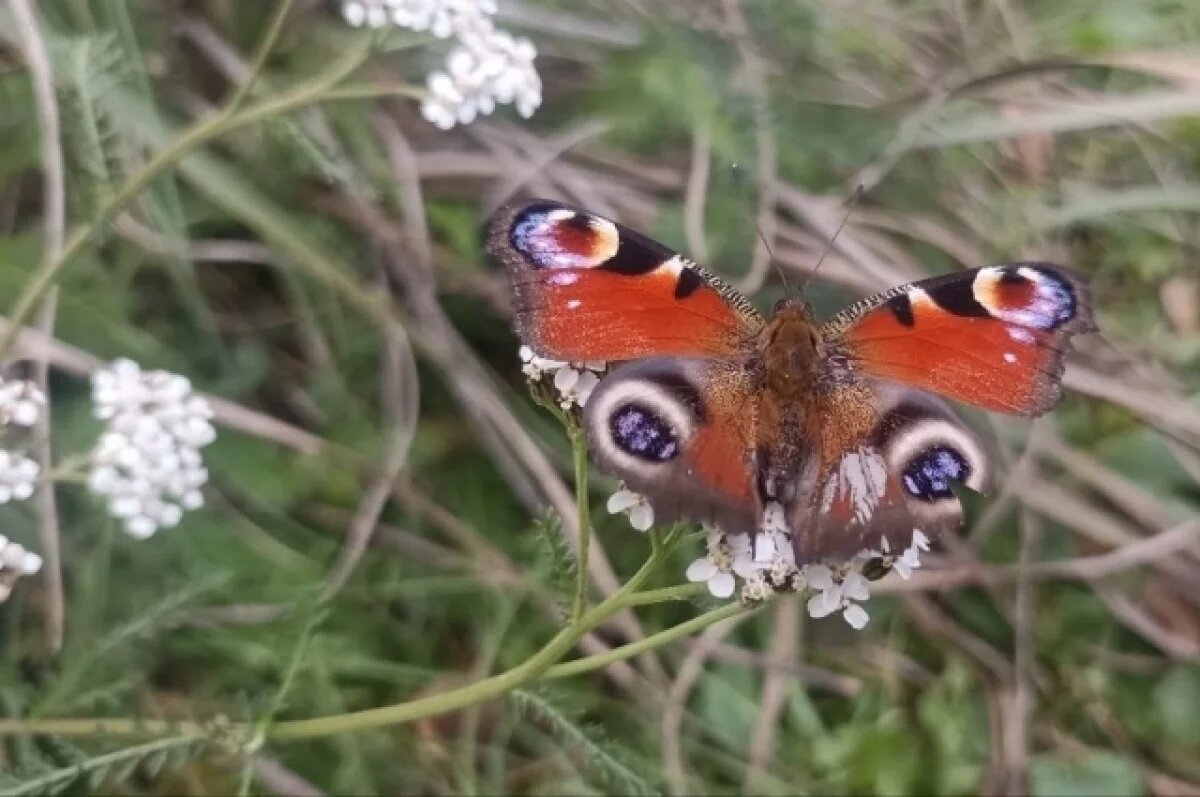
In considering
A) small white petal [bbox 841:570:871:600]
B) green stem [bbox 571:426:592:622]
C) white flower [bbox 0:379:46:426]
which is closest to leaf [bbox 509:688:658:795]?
green stem [bbox 571:426:592:622]

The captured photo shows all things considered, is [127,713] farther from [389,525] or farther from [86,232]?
[86,232]

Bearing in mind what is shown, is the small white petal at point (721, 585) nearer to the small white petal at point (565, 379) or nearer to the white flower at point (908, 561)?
the white flower at point (908, 561)

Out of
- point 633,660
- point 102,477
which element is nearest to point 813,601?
point 102,477

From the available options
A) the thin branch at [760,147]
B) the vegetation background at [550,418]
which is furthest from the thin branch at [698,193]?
the thin branch at [760,147]

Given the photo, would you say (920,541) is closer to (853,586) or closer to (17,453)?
(853,586)

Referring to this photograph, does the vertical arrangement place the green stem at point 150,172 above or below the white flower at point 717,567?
above

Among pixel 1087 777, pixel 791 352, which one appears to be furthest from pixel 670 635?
pixel 1087 777
